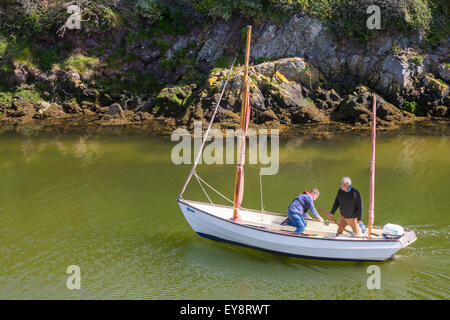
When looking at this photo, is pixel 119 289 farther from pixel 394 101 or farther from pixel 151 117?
pixel 394 101

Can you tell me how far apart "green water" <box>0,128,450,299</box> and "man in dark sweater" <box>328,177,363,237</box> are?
1.04 m

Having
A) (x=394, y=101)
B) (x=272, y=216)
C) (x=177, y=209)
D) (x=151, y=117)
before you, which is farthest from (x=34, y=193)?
(x=394, y=101)

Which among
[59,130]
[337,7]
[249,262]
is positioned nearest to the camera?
[249,262]

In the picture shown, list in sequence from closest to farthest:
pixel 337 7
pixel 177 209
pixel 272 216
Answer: pixel 272 216 < pixel 177 209 < pixel 337 7

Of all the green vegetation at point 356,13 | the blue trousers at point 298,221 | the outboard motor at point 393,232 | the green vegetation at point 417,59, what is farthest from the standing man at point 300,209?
the green vegetation at point 356,13

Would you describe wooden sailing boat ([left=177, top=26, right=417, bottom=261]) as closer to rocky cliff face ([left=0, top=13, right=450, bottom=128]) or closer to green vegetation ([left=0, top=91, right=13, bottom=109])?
rocky cliff face ([left=0, top=13, right=450, bottom=128])

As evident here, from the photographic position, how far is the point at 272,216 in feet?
44.4

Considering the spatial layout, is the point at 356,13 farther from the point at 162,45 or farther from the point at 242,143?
the point at 242,143

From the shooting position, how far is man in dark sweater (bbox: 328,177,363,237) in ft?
39.1

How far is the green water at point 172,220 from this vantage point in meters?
11.3

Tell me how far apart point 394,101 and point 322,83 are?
426 centimetres

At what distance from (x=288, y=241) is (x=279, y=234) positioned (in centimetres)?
32

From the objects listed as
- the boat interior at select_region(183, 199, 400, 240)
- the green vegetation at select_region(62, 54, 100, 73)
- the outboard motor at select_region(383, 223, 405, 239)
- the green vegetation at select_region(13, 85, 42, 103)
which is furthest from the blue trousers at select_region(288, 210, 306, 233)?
the green vegetation at select_region(13, 85, 42, 103)

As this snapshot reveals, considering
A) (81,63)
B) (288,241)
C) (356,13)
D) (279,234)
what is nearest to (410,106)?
(356,13)
